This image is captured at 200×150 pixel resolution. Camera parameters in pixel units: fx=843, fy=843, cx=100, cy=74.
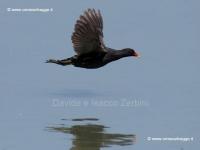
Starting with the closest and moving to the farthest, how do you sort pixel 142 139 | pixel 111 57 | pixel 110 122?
1. pixel 142 139
2. pixel 110 122
3. pixel 111 57

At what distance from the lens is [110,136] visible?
11125 millimetres

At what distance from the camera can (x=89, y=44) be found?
12.6m

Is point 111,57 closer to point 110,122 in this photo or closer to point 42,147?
point 110,122

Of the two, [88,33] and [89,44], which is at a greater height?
[88,33]

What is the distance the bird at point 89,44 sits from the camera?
40.1 feet

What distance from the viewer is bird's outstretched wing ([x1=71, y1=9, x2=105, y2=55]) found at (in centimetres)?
1221

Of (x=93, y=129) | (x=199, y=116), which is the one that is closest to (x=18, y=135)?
(x=93, y=129)

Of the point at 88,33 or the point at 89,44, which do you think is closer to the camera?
the point at 88,33

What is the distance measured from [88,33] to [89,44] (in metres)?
0.24

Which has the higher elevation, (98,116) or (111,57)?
(111,57)

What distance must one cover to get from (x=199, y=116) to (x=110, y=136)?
5.68 ft

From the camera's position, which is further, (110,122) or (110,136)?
(110,122)

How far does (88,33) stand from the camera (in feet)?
40.6

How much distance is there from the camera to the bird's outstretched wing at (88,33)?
12.2 metres
